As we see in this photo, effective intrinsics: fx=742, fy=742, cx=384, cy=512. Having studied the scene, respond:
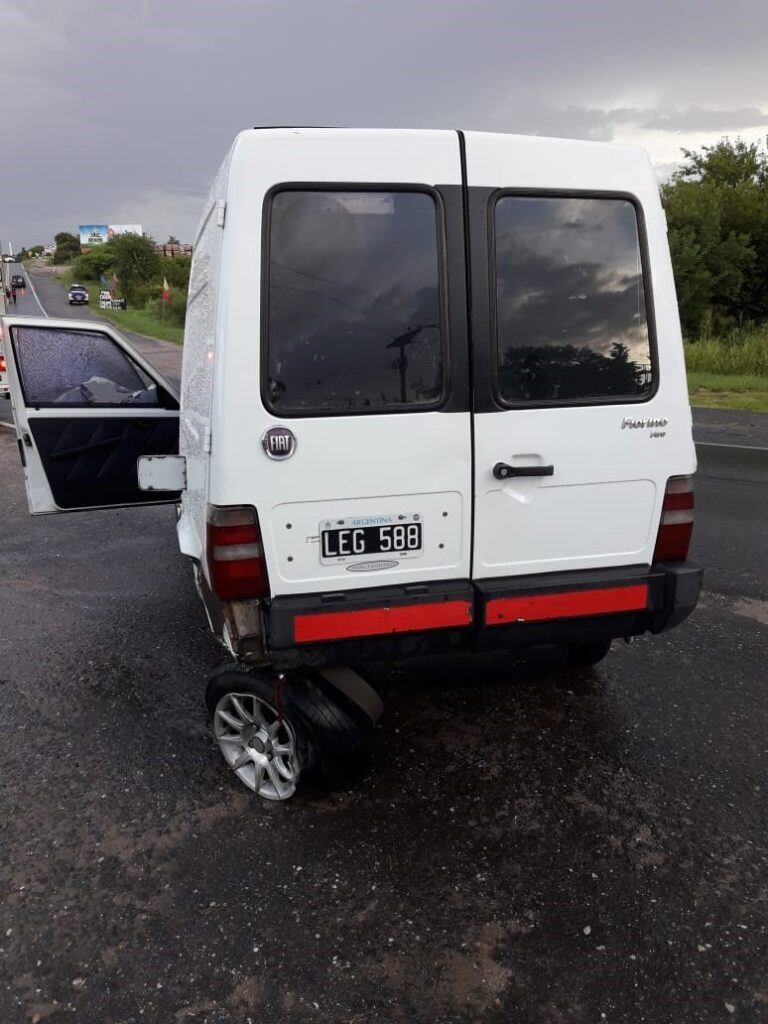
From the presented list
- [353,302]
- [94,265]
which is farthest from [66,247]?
[353,302]

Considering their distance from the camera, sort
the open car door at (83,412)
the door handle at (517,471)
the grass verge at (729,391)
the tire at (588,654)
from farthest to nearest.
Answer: the grass verge at (729,391), the open car door at (83,412), the tire at (588,654), the door handle at (517,471)

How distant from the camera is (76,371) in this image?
15.1 ft

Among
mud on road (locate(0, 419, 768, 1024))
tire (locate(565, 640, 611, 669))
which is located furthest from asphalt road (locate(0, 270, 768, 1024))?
tire (locate(565, 640, 611, 669))

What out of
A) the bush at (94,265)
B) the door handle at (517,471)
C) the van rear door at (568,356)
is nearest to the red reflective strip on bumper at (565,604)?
the van rear door at (568,356)

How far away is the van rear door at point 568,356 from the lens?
2705mm

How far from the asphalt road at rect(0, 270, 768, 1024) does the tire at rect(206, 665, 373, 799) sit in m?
0.17

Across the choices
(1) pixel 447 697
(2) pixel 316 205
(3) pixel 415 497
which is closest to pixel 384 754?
(1) pixel 447 697

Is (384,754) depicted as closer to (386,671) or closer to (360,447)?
(386,671)

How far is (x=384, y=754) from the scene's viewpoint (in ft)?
11.0

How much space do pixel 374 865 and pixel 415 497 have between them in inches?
52.8

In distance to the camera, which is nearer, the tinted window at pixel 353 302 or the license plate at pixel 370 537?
the tinted window at pixel 353 302

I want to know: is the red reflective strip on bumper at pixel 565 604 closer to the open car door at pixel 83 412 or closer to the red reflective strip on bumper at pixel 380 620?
the red reflective strip on bumper at pixel 380 620

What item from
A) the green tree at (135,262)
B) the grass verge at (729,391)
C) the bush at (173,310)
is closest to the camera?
the grass verge at (729,391)

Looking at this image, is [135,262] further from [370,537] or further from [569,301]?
[370,537]
